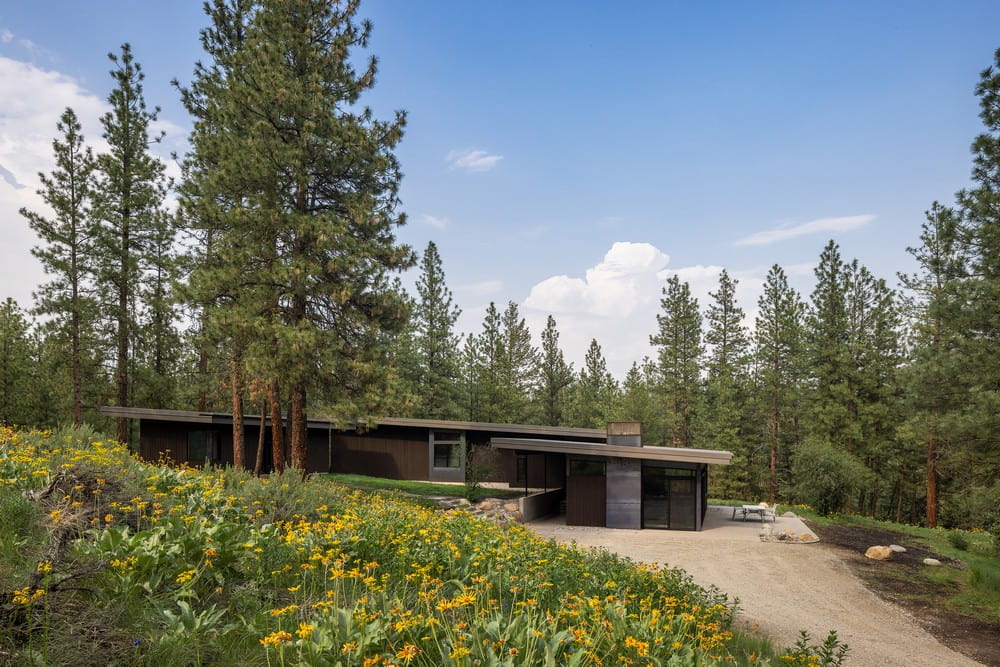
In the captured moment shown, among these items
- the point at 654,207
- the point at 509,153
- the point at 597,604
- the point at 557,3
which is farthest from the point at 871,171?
the point at 597,604

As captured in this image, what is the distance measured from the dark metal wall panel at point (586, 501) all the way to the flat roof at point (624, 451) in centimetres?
110

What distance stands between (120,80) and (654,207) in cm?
2274

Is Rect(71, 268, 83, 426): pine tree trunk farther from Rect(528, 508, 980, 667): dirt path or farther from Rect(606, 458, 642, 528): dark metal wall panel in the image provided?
Rect(606, 458, 642, 528): dark metal wall panel

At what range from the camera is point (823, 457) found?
22.9 metres

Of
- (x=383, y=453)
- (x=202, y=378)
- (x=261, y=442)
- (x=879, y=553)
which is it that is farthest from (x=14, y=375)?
(x=879, y=553)

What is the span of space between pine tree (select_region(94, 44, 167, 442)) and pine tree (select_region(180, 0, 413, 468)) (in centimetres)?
988

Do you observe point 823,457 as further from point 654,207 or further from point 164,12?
point 164,12

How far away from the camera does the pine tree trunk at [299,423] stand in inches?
643

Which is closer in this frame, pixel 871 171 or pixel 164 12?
pixel 164 12

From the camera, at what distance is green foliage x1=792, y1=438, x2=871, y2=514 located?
22.8 m

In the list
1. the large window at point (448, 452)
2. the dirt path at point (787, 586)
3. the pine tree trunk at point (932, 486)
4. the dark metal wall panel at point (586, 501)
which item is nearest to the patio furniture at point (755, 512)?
the dirt path at point (787, 586)

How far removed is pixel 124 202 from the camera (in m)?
24.5

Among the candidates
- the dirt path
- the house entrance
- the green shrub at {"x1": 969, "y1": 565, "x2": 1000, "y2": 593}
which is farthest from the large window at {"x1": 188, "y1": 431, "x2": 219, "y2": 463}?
the green shrub at {"x1": 969, "y1": 565, "x2": 1000, "y2": 593}

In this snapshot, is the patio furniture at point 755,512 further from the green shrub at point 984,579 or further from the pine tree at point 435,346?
the pine tree at point 435,346
